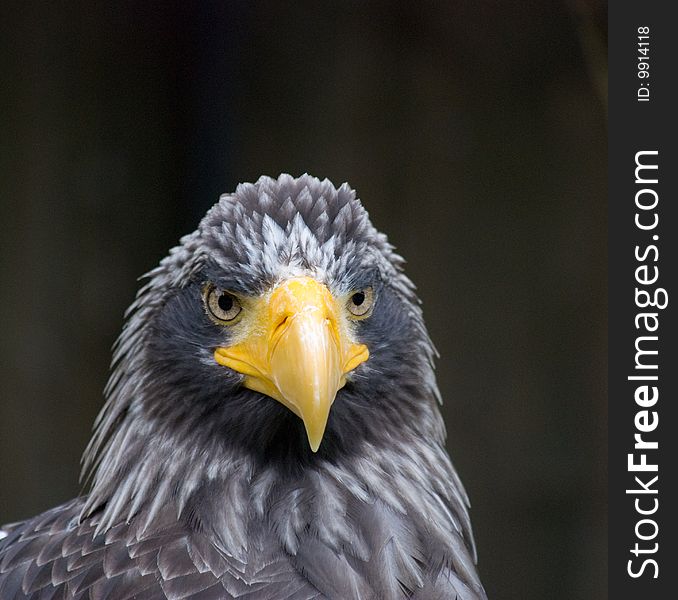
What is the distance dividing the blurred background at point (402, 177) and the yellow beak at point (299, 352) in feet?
6.84

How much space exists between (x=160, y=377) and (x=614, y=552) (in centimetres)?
161

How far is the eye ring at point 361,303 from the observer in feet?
6.64

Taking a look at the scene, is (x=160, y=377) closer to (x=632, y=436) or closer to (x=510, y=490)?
(x=632, y=436)

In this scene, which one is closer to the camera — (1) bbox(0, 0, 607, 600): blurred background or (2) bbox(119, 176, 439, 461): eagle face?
(2) bbox(119, 176, 439, 461): eagle face

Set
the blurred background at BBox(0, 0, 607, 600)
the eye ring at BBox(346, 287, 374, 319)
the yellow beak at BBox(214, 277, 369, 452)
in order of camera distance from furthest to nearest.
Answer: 1. the blurred background at BBox(0, 0, 607, 600)
2. the eye ring at BBox(346, 287, 374, 319)
3. the yellow beak at BBox(214, 277, 369, 452)

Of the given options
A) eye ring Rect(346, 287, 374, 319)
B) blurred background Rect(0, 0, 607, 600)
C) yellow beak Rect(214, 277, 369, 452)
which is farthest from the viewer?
blurred background Rect(0, 0, 607, 600)

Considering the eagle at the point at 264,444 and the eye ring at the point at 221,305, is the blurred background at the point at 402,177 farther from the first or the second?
the eye ring at the point at 221,305

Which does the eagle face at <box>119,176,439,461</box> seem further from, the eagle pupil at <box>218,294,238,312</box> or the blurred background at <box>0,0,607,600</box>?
the blurred background at <box>0,0,607,600</box>

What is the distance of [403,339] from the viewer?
2137 millimetres

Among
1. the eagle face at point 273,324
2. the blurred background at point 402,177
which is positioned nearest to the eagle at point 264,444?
the eagle face at point 273,324

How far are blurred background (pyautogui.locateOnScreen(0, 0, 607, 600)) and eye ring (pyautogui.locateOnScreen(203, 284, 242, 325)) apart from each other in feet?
6.66

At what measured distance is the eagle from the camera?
189cm

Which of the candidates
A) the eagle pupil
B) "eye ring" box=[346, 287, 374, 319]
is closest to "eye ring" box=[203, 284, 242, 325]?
the eagle pupil

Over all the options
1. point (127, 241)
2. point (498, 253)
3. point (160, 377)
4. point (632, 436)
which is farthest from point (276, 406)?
point (127, 241)
